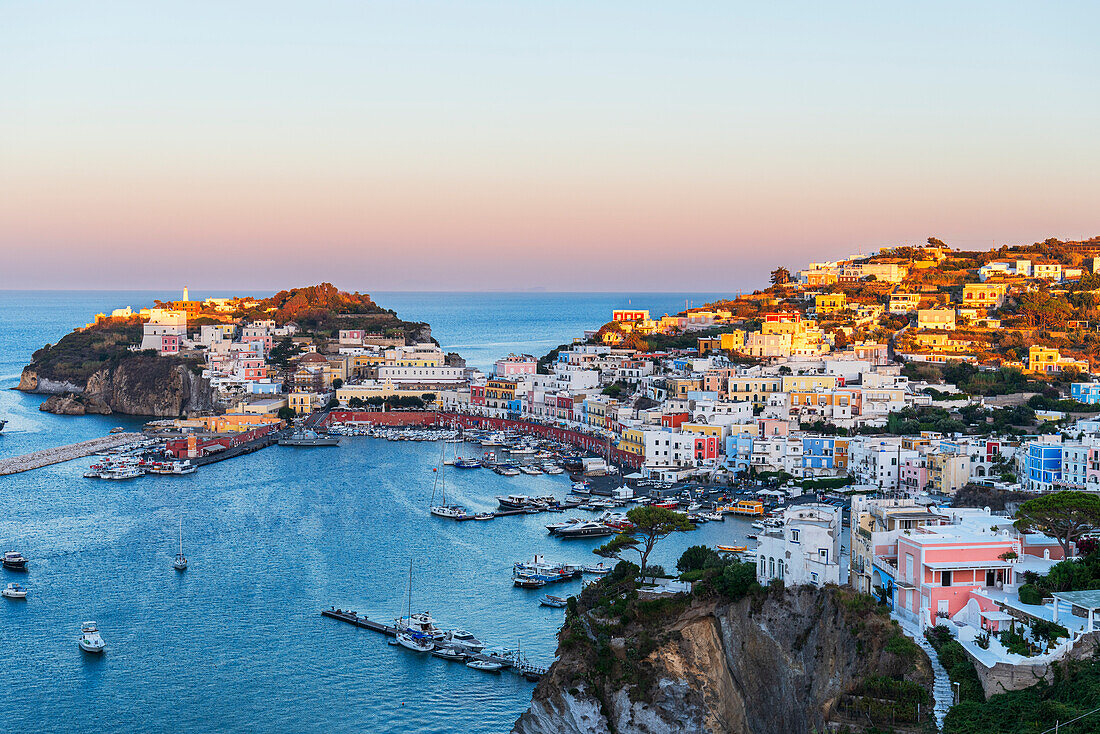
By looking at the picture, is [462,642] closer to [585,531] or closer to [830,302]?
[585,531]

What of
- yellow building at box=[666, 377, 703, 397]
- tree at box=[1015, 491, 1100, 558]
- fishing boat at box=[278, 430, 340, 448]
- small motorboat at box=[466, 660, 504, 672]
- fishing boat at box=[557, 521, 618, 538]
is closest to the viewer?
tree at box=[1015, 491, 1100, 558]

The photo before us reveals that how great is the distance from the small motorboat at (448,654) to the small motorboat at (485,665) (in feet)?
0.62

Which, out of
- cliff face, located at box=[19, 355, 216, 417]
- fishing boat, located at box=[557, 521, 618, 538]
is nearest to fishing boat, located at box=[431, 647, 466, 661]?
fishing boat, located at box=[557, 521, 618, 538]

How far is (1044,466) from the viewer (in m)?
21.0

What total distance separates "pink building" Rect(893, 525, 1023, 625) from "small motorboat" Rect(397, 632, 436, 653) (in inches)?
231

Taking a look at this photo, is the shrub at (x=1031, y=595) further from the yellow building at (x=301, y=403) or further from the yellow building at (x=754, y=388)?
the yellow building at (x=301, y=403)

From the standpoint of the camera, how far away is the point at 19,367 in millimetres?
55281

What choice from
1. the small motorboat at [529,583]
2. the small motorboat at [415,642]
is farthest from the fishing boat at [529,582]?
the small motorboat at [415,642]

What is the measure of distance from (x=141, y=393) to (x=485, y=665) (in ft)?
98.3

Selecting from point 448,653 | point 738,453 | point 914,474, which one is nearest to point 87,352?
point 738,453

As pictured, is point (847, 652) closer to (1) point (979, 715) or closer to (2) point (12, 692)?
(1) point (979, 715)

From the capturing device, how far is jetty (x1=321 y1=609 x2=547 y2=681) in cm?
1342

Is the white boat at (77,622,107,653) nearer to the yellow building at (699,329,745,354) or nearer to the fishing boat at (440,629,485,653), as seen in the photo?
the fishing boat at (440,629,485,653)

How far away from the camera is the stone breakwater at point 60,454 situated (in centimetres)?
2703
